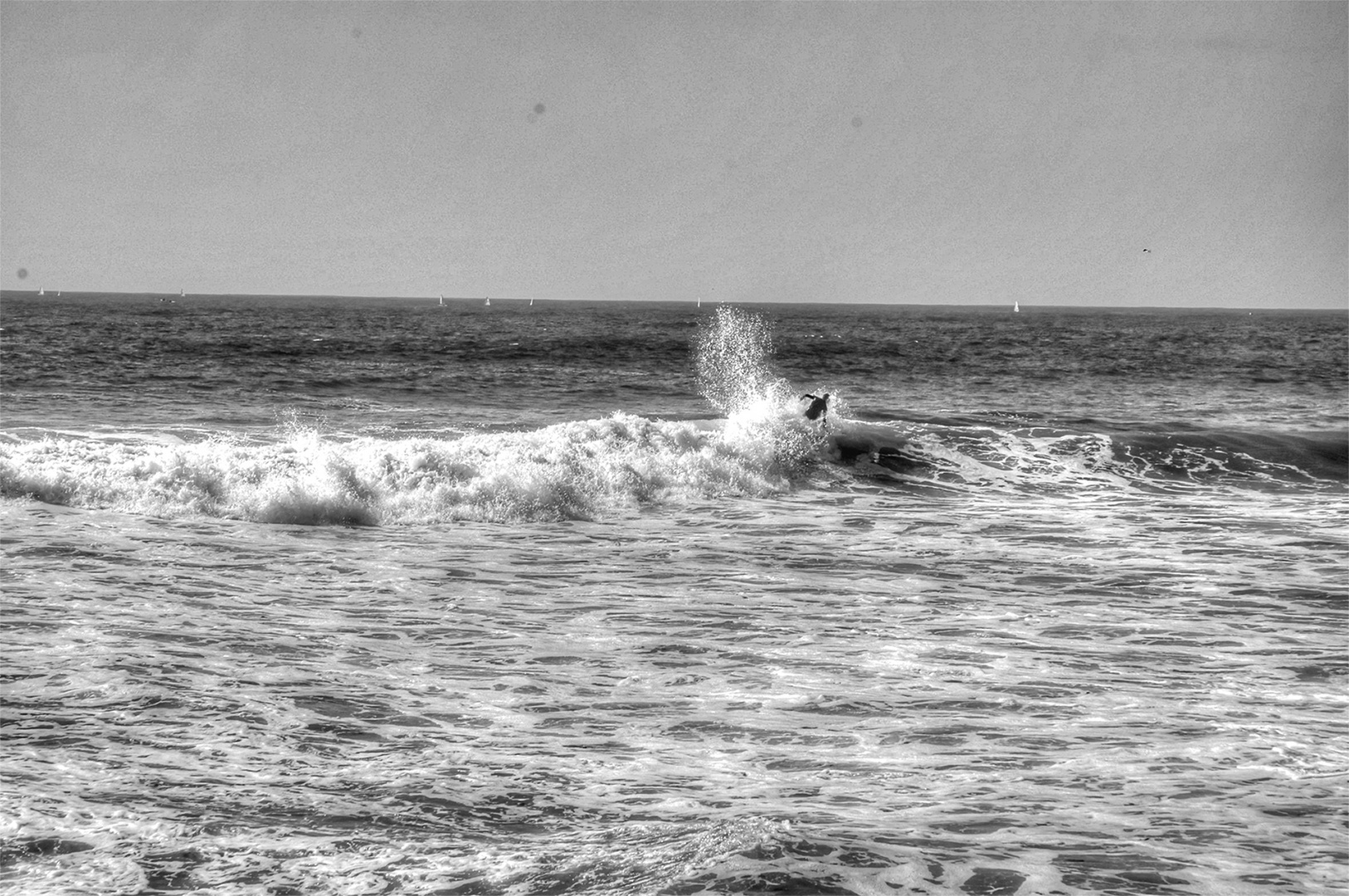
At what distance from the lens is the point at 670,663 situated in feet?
25.8

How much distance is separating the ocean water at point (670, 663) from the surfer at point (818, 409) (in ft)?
0.97

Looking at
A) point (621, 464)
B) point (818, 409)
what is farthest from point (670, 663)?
point (818, 409)

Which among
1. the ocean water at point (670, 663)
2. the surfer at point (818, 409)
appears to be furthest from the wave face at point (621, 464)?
the surfer at point (818, 409)

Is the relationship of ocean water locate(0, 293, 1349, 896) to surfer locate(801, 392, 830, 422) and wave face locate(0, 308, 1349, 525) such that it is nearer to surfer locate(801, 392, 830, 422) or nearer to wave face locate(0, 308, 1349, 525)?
wave face locate(0, 308, 1349, 525)

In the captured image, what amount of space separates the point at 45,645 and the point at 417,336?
48690mm

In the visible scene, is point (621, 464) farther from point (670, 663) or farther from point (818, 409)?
point (670, 663)

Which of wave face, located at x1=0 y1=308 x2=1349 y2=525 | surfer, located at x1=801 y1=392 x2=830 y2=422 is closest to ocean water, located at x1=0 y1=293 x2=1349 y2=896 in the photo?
wave face, located at x1=0 y1=308 x2=1349 y2=525

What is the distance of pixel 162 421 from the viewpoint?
2150 cm

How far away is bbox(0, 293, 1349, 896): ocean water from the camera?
4.91 metres

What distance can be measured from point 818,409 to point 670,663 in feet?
42.5

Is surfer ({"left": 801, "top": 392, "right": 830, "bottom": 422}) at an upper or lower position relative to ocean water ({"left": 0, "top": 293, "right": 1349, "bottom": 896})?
upper

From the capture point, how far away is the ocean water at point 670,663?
4914mm

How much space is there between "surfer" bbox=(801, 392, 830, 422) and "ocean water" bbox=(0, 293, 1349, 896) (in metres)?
0.30

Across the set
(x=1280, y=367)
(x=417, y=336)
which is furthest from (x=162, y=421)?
Result: (x=1280, y=367)
